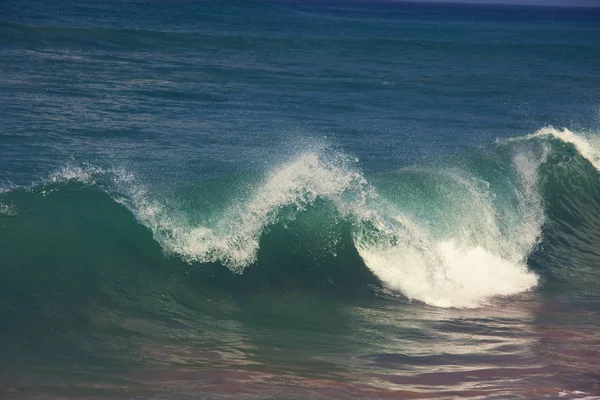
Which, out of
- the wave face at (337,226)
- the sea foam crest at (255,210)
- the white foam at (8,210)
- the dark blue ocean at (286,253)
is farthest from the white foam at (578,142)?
the white foam at (8,210)

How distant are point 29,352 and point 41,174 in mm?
5991

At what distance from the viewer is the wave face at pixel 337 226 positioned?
30.9ft

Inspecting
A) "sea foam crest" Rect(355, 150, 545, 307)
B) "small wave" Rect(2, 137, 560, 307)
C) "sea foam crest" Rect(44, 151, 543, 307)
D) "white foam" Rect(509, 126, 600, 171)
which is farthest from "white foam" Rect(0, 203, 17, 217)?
"white foam" Rect(509, 126, 600, 171)

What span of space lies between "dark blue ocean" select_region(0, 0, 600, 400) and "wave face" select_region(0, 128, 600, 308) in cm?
3

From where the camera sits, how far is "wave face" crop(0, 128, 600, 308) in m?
9.43

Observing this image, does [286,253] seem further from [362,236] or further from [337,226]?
[362,236]

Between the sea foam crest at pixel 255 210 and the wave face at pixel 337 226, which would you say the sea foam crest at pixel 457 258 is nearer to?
the wave face at pixel 337 226

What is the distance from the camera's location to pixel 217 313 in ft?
27.3

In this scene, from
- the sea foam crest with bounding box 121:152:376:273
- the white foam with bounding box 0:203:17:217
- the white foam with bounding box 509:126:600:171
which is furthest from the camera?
the white foam with bounding box 509:126:600:171

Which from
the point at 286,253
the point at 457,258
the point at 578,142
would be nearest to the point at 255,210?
the point at 286,253

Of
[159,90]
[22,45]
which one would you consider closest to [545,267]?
[159,90]

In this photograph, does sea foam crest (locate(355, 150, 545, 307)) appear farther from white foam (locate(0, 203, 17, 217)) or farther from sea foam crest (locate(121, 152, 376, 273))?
white foam (locate(0, 203, 17, 217))

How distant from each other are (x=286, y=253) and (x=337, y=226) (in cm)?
81

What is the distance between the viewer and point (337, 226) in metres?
10.1
